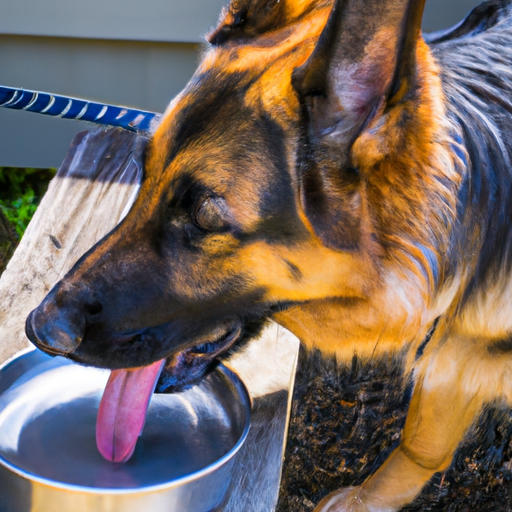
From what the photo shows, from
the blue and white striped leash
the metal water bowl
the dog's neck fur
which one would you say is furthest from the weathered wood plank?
the dog's neck fur

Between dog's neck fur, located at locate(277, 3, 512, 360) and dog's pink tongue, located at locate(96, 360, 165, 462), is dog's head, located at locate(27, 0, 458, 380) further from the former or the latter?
dog's pink tongue, located at locate(96, 360, 165, 462)

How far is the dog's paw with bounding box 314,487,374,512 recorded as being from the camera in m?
1.56

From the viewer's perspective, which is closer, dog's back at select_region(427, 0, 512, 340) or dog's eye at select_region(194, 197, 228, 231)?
dog's eye at select_region(194, 197, 228, 231)

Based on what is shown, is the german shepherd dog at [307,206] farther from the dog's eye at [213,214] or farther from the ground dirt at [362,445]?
the ground dirt at [362,445]

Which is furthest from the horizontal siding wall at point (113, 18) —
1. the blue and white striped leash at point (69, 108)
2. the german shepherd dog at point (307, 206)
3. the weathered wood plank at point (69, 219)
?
the german shepherd dog at point (307, 206)

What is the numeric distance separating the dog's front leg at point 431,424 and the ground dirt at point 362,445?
41mm

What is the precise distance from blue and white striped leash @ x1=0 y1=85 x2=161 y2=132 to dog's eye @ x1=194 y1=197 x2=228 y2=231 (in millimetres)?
600

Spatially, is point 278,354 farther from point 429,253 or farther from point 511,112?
point 511,112

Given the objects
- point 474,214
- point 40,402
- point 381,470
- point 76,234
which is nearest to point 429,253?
point 474,214

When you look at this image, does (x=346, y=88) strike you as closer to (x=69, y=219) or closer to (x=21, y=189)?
(x=69, y=219)

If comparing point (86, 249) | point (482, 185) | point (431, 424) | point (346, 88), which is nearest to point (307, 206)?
point (346, 88)

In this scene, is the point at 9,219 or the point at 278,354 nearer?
the point at 278,354

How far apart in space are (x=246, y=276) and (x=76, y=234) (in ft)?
4.02

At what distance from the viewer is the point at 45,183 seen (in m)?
3.69
